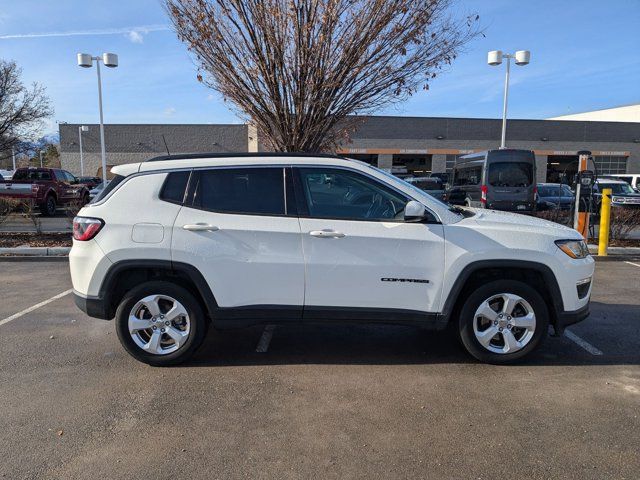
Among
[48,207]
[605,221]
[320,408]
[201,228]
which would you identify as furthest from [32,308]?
[48,207]

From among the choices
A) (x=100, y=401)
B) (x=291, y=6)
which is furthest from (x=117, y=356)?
(x=291, y=6)

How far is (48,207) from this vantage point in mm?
18281

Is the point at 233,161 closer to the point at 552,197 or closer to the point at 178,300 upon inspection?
the point at 178,300

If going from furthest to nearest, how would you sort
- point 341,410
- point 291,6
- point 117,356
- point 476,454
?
point 291,6 → point 117,356 → point 341,410 → point 476,454

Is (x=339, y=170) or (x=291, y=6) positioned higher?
(x=291, y=6)

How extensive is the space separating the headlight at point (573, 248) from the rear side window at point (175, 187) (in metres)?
3.27

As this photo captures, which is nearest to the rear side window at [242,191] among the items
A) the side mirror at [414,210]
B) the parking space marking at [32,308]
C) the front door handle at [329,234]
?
the front door handle at [329,234]

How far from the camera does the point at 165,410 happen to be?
138 inches

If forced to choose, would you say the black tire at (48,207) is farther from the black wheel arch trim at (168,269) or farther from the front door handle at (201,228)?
the front door handle at (201,228)

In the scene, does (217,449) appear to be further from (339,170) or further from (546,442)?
(339,170)

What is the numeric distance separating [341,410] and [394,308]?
3.35 feet

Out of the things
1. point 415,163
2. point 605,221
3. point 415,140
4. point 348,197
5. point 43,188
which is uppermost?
point 415,140

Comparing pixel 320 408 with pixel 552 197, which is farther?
pixel 552 197

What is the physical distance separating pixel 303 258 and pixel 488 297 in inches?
64.0
